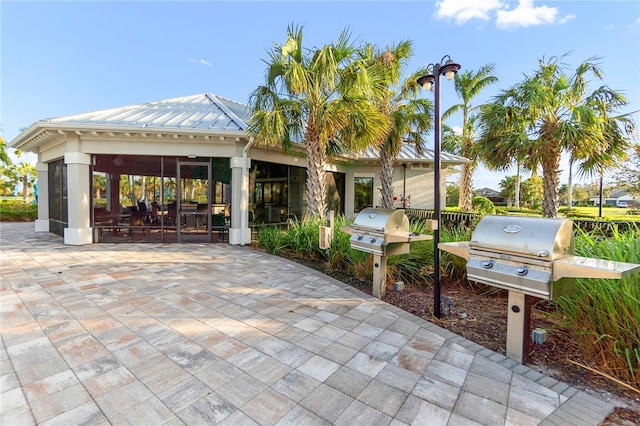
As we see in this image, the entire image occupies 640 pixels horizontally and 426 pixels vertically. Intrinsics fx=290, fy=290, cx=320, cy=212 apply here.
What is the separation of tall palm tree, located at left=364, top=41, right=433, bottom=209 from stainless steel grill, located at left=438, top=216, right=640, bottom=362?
23.0 ft

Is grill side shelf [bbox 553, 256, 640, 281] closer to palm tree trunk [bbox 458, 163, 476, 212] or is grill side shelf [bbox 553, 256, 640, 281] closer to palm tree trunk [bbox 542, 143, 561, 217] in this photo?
palm tree trunk [bbox 542, 143, 561, 217]

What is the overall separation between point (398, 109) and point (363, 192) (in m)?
4.85

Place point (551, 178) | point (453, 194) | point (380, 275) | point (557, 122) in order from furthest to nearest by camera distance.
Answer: point (453, 194)
point (551, 178)
point (557, 122)
point (380, 275)

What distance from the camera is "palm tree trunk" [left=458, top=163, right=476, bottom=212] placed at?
53.2 feet

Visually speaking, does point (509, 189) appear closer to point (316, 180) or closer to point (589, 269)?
point (316, 180)

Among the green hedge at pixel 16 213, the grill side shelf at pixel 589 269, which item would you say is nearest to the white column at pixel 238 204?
the grill side shelf at pixel 589 269

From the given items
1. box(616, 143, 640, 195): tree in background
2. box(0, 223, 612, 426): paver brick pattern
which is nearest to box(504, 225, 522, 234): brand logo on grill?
box(0, 223, 612, 426): paver brick pattern

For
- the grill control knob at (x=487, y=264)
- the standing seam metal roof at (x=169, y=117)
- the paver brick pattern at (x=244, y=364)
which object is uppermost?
the standing seam metal roof at (x=169, y=117)

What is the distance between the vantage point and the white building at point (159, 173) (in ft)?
27.8

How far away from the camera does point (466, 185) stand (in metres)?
16.5

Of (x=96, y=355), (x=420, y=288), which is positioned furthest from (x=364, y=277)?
(x=96, y=355)

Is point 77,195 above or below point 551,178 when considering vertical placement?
below

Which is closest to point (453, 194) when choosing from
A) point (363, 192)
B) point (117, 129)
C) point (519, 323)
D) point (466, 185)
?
point (466, 185)

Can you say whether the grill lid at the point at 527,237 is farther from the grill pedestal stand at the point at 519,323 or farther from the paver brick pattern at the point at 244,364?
the paver brick pattern at the point at 244,364
